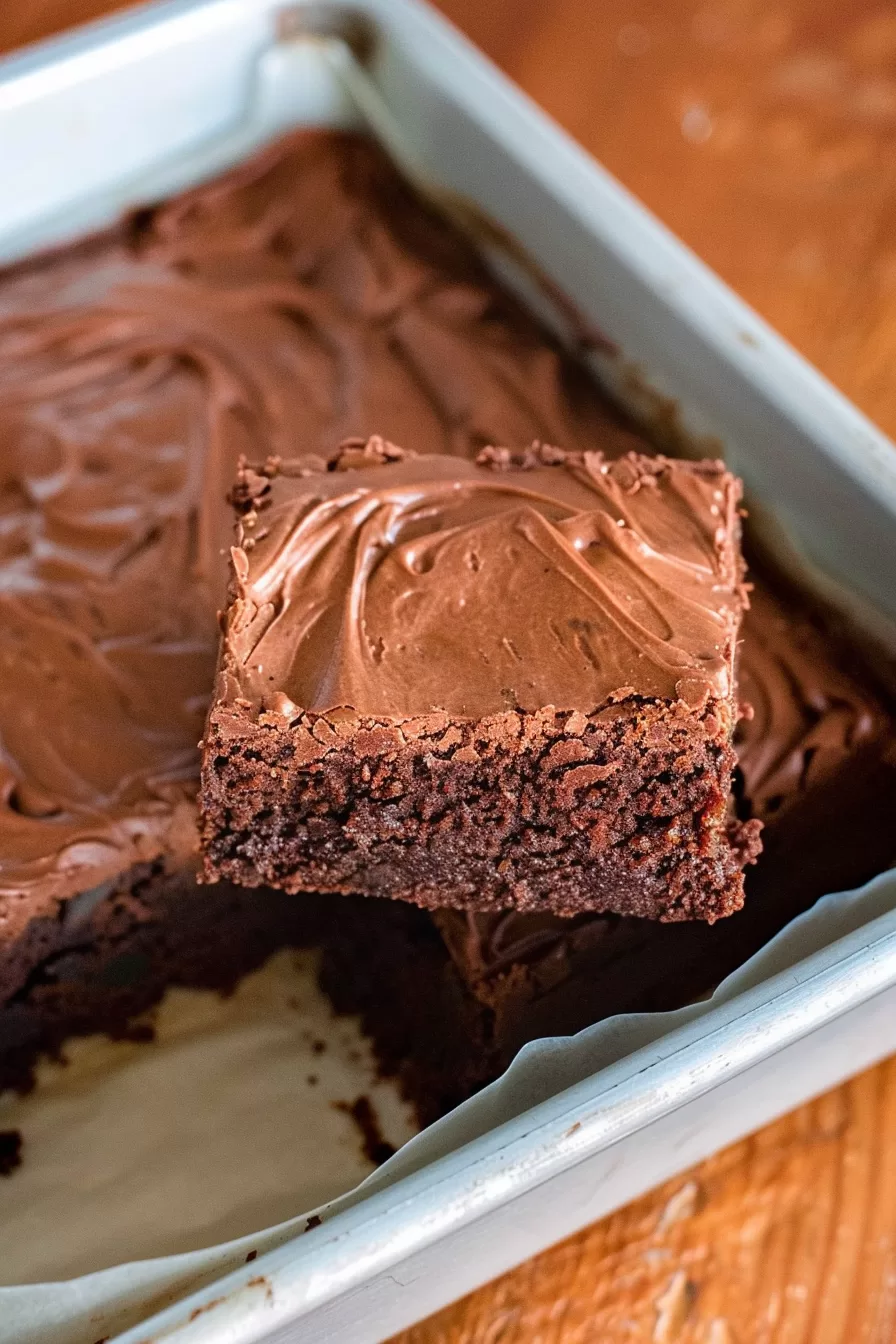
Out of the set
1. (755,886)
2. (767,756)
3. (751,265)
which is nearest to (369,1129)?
(755,886)

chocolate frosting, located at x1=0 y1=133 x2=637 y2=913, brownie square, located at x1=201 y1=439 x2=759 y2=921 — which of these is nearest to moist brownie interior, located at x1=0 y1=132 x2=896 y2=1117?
chocolate frosting, located at x1=0 y1=133 x2=637 y2=913

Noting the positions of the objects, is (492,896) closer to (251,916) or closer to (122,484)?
(251,916)

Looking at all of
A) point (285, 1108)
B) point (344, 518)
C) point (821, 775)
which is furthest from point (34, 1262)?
point (821, 775)

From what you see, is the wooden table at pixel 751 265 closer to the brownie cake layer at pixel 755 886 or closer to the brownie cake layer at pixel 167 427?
the brownie cake layer at pixel 755 886

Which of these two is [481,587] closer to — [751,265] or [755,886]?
[755,886]

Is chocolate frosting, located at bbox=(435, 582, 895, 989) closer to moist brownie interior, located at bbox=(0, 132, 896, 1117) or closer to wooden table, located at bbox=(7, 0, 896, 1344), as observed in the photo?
moist brownie interior, located at bbox=(0, 132, 896, 1117)

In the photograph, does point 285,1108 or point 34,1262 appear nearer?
point 34,1262
